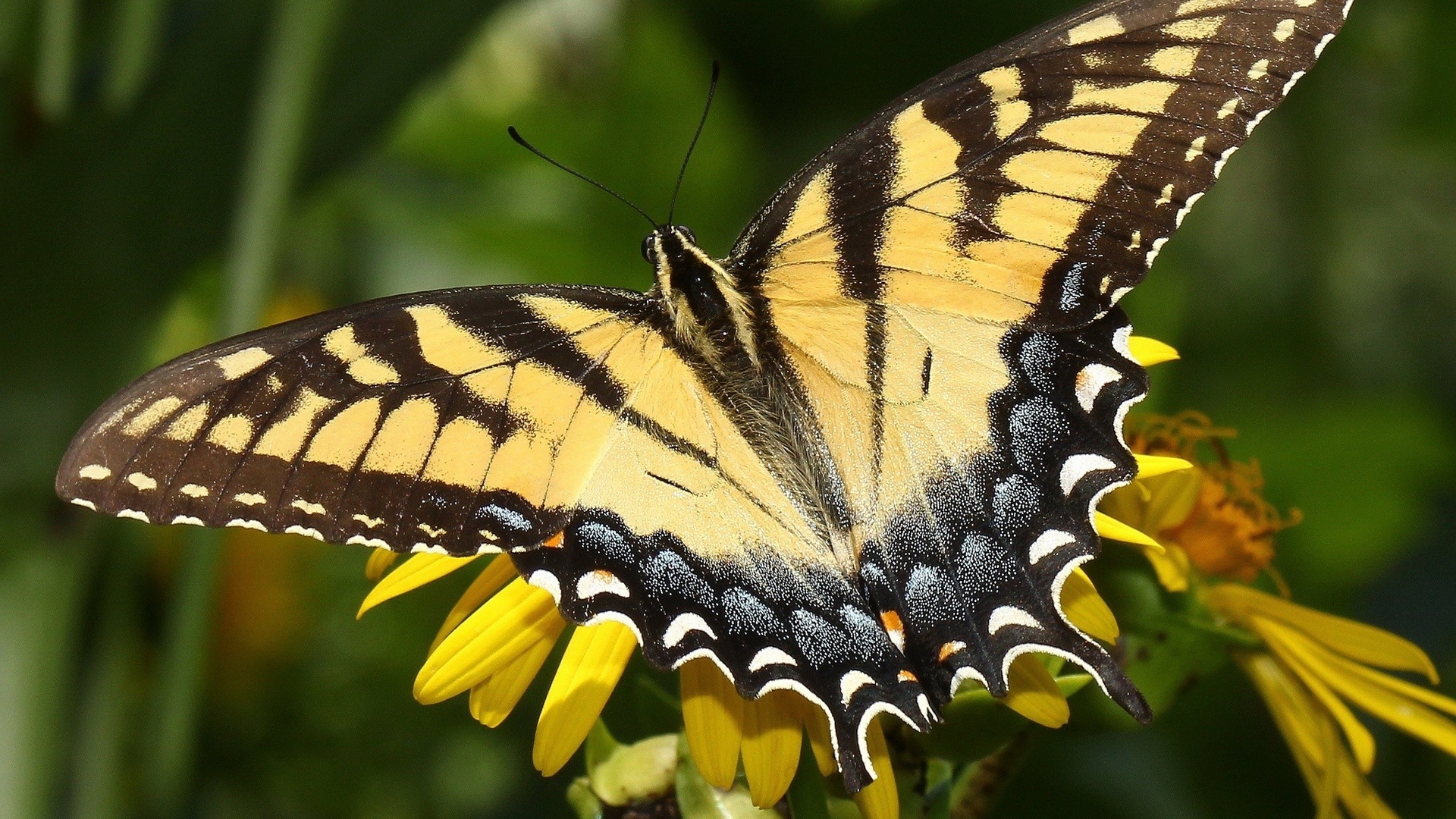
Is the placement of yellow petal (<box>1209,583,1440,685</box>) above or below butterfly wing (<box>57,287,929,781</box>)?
below

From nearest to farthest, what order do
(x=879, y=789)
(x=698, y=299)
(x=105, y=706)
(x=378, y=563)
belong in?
(x=879, y=789), (x=378, y=563), (x=698, y=299), (x=105, y=706)

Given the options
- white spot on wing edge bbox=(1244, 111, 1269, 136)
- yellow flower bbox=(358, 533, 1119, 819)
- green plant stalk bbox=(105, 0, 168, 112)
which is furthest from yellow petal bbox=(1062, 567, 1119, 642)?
green plant stalk bbox=(105, 0, 168, 112)

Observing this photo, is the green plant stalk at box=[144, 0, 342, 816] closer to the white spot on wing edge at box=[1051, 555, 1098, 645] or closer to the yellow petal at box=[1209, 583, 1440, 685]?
the white spot on wing edge at box=[1051, 555, 1098, 645]

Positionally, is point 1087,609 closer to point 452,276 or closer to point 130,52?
point 130,52

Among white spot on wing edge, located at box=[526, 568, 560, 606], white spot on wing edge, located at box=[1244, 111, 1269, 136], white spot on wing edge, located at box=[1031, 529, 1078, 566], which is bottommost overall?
white spot on wing edge, located at box=[1031, 529, 1078, 566]

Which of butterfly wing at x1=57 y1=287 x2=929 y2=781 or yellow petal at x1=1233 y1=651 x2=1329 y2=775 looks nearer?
butterfly wing at x1=57 y1=287 x2=929 y2=781

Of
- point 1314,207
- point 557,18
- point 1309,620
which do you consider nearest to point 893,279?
point 1309,620

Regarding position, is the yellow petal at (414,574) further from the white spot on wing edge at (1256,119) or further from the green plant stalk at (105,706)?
the white spot on wing edge at (1256,119)

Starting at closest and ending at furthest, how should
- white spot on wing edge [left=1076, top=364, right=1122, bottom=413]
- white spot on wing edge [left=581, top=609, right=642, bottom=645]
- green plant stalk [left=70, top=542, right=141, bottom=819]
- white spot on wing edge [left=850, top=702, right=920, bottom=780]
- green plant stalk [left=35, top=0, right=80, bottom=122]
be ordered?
white spot on wing edge [left=850, top=702, right=920, bottom=780] < white spot on wing edge [left=581, top=609, right=642, bottom=645] < white spot on wing edge [left=1076, top=364, right=1122, bottom=413] < green plant stalk [left=35, top=0, right=80, bottom=122] < green plant stalk [left=70, top=542, right=141, bottom=819]

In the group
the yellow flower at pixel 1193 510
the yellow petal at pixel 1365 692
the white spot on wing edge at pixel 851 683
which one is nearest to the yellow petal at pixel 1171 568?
the yellow flower at pixel 1193 510

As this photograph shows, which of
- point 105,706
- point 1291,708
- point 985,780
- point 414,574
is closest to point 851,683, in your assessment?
point 985,780
